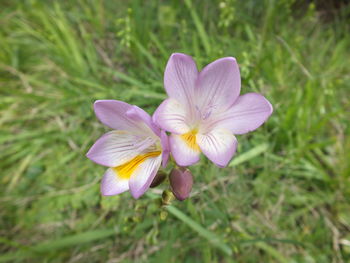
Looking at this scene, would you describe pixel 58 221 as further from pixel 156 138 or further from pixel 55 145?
pixel 156 138

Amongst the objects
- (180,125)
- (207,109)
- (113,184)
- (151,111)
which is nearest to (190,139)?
(180,125)

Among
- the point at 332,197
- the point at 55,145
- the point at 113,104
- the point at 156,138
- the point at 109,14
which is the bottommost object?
the point at 332,197

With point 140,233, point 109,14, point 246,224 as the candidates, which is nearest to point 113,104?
point 140,233

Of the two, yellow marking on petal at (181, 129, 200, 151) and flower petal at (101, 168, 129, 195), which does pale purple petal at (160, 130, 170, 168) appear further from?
flower petal at (101, 168, 129, 195)

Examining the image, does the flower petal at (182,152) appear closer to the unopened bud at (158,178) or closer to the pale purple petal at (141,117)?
the pale purple petal at (141,117)

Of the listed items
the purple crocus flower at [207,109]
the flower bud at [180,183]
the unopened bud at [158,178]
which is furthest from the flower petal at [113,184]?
the purple crocus flower at [207,109]

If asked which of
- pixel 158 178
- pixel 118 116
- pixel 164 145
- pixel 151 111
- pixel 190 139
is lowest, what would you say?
pixel 151 111

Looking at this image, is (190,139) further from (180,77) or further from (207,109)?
(180,77)
